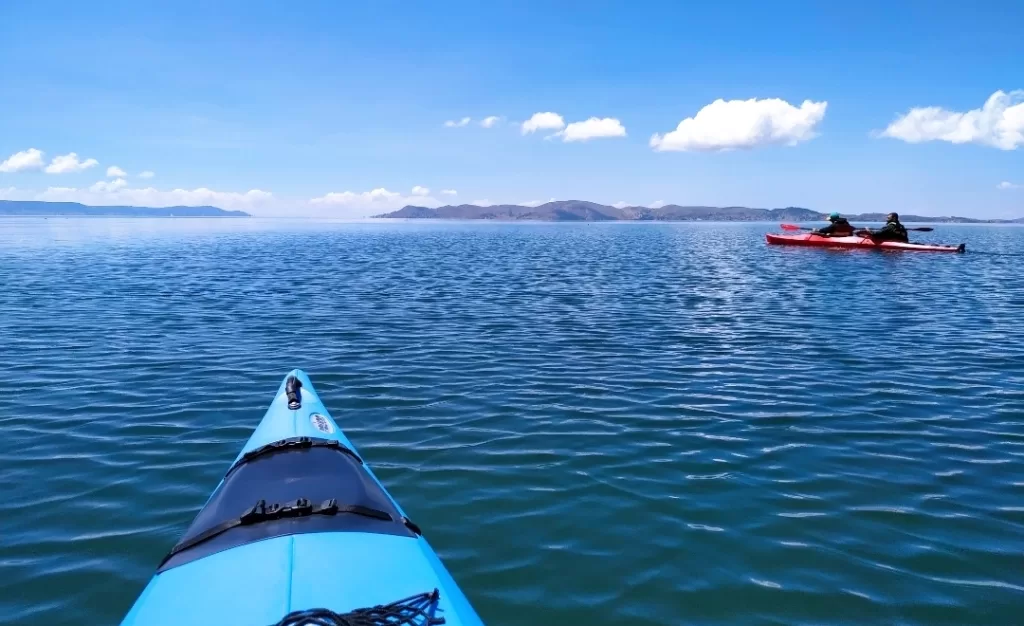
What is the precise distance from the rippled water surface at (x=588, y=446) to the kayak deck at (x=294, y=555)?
1.25 m

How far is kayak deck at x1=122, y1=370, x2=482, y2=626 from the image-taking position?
12.7ft

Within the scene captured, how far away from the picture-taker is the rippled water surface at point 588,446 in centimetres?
575

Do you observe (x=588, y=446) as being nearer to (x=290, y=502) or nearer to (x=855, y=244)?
(x=290, y=502)

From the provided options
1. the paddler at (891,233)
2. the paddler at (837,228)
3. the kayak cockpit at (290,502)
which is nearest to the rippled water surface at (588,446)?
the kayak cockpit at (290,502)

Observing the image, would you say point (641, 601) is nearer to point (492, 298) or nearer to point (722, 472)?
point (722, 472)

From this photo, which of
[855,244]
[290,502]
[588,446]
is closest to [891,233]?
[855,244]

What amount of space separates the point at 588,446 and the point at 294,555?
5.34 meters

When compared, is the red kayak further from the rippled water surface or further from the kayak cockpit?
the kayak cockpit

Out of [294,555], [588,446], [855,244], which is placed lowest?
[588,446]

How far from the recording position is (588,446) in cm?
898

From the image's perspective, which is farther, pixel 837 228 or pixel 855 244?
pixel 837 228

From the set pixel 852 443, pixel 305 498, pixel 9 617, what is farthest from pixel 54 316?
pixel 852 443

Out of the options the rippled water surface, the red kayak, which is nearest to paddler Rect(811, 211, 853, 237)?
the red kayak

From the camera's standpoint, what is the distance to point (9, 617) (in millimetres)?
5254
